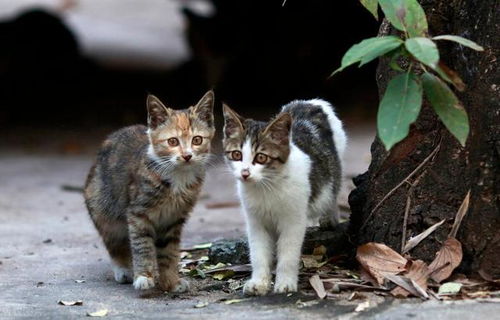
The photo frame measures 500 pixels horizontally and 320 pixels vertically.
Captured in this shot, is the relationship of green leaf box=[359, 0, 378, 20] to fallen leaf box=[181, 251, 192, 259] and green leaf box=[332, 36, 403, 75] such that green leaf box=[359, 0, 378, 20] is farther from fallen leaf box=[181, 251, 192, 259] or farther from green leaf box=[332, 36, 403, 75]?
fallen leaf box=[181, 251, 192, 259]

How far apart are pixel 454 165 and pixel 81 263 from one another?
9.72ft

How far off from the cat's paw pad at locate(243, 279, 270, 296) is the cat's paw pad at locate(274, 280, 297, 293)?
0.07 metres

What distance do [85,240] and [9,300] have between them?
2.17 m

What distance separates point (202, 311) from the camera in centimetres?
466

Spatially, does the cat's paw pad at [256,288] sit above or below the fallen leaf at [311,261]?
below

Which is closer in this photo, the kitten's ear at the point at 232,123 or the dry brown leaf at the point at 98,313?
the dry brown leaf at the point at 98,313

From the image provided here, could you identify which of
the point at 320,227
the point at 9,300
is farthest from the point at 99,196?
the point at 320,227

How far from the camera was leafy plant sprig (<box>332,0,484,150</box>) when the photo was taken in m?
3.80

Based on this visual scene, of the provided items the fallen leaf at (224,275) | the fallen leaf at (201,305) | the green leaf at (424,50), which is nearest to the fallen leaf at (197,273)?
the fallen leaf at (224,275)

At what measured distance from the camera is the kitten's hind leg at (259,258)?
4953mm

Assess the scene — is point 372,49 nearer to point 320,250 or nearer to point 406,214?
point 406,214

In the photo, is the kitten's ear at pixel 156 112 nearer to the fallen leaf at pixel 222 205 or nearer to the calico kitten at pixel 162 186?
the calico kitten at pixel 162 186

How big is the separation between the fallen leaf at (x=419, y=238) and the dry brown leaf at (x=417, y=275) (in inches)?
5.1

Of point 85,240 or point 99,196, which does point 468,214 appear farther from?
point 85,240
